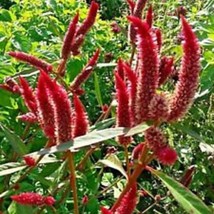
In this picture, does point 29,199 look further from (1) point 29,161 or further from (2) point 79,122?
(2) point 79,122

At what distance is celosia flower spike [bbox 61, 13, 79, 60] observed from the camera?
1684mm

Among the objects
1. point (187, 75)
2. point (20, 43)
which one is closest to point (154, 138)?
point (187, 75)

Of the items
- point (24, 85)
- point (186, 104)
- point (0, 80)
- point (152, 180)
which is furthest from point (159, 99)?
point (152, 180)

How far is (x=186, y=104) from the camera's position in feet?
3.83

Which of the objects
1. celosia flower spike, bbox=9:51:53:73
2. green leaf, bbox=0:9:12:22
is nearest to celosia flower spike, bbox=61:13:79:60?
celosia flower spike, bbox=9:51:53:73

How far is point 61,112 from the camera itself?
1232 millimetres

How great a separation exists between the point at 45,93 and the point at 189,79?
271 millimetres

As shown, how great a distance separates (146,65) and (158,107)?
0.08 m

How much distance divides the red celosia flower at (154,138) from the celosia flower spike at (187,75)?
0.14ft

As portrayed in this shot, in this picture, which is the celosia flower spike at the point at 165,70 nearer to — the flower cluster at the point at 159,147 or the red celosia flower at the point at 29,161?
the flower cluster at the point at 159,147

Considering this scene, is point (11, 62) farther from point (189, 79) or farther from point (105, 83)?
point (189, 79)

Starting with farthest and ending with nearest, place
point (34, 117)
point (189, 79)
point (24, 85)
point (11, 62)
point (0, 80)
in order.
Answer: point (11, 62) → point (0, 80) → point (34, 117) → point (24, 85) → point (189, 79)

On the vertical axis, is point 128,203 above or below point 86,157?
above

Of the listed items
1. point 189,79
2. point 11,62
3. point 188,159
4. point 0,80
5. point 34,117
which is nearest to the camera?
point 189,79
